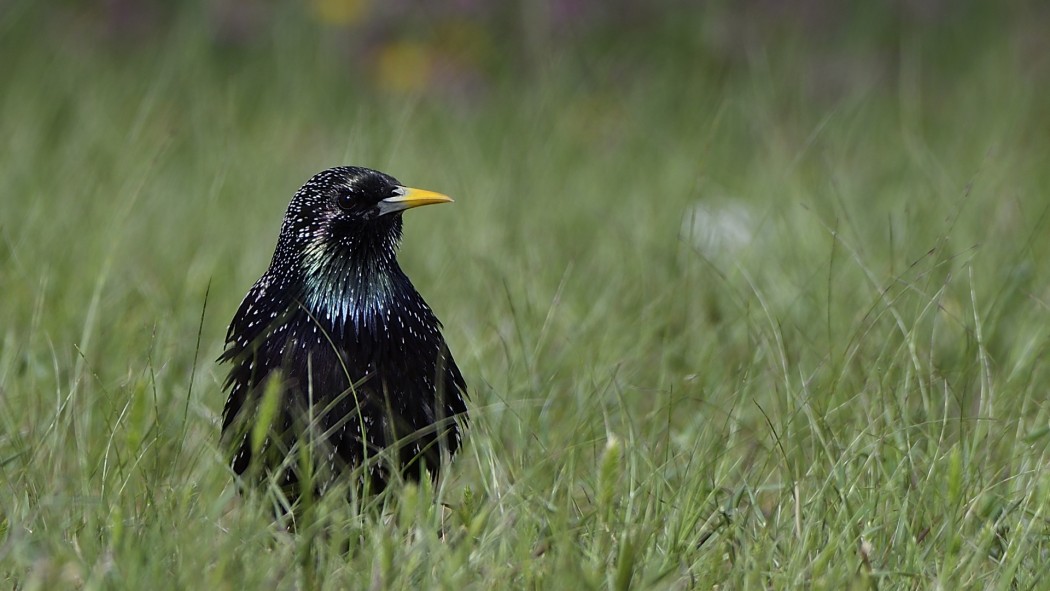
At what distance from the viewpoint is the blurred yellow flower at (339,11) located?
656cm

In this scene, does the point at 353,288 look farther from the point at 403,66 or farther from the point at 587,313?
the point at 403,66

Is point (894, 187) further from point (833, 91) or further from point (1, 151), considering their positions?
point (1, 151)

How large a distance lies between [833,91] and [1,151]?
3.61m

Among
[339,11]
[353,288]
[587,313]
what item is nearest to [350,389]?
[353,288]

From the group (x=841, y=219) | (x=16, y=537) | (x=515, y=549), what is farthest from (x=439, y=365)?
(x=841, y=219)

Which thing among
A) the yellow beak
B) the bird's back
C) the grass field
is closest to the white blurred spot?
the grass field

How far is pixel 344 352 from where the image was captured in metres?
2.62

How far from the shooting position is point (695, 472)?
248cm

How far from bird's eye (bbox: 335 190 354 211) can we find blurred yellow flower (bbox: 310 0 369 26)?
12.8ft

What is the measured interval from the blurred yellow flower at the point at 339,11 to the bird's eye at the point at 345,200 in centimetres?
391

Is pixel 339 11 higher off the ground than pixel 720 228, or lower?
higher

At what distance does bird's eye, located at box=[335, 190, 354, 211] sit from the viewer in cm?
278

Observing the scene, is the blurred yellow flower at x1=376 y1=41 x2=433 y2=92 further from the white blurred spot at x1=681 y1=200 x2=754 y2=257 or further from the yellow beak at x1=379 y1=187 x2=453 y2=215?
the yellow beak at x1=379 y1=187 x2=453 y2=215

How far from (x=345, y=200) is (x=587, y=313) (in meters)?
1.17
